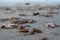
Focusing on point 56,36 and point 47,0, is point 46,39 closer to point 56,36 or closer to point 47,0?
point 56,36

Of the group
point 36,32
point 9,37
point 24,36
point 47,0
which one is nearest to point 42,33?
point 36,32

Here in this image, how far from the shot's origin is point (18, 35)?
3848mm

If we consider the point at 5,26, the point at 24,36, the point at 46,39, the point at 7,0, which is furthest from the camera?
the point at 7,0

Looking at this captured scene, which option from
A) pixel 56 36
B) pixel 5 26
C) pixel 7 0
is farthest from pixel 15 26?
pixel 7 0

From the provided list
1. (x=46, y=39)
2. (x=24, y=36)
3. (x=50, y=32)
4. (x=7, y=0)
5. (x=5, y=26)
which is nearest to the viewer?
(x=46, y=39)

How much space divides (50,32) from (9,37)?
0.82 m

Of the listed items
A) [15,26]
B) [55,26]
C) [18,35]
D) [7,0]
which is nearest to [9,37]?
[18,35]

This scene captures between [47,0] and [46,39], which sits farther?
[47,0]

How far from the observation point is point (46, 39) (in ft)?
11.6

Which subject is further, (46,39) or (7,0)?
(7,0)

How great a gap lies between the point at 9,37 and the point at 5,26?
0.69 meters

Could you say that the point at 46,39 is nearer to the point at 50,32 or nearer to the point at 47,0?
the point at 50,32

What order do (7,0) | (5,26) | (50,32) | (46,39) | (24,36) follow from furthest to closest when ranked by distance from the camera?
(7,0) < (5,26) < (50,32) < (24,36) < (46,39)

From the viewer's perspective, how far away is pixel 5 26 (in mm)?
4379
